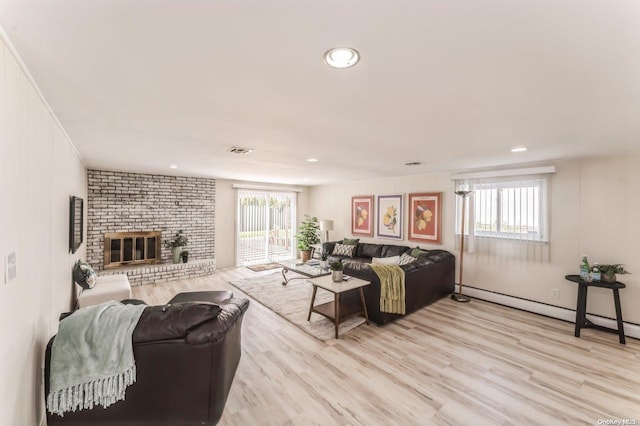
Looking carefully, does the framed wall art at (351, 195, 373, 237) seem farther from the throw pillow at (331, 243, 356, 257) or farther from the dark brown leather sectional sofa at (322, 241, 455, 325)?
the dark brown leather sectional sofa at (322, 241, 455, 325)

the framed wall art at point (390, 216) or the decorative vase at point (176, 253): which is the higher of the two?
the framed wall art at point (390, 216)

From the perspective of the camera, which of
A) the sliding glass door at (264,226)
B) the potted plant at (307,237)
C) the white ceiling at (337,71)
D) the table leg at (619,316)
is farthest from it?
the potted plant at (307,237)

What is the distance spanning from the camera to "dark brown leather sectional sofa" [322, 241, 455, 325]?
360cm

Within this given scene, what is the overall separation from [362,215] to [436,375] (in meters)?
4.51

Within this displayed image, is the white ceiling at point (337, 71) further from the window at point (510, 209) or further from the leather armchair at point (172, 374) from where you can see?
the leather armchair at point (172, 374)

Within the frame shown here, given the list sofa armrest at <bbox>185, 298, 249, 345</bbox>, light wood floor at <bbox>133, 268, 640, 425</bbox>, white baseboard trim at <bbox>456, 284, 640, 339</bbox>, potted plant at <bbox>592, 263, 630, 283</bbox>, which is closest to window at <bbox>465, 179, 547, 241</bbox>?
potted plant at <bbox>592, 263, 630, 283</bbox>

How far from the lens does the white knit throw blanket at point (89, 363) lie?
1588 millimetres

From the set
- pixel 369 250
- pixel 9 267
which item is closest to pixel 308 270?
pixel 369 250

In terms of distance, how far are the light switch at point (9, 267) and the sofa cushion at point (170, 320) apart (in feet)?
2.26

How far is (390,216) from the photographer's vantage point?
6086 millimetres

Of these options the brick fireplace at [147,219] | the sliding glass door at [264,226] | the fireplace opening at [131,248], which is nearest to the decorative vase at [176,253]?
the brick fireplace at [147,219]

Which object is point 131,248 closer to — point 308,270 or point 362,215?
point 308,270

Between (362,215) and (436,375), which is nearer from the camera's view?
(436,375)

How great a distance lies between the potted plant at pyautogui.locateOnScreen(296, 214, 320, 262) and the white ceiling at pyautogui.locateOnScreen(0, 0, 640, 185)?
500 cm
